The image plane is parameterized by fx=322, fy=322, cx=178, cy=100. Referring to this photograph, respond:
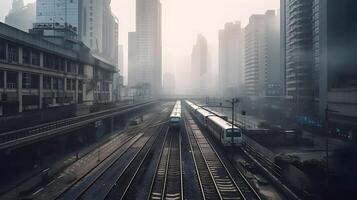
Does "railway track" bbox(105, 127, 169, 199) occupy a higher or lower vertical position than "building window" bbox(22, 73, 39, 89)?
lower

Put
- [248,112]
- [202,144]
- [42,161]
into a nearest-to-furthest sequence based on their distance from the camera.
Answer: [42,161]
[202,144]
[248,112]

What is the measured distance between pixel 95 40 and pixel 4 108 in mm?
160833

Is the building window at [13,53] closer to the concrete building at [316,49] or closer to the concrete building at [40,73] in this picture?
the concrete building at [40,73]

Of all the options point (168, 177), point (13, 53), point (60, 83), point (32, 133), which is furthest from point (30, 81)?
point (168, 177)

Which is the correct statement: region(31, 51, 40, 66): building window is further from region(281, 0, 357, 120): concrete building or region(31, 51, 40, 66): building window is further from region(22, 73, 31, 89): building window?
region(281, 0, 357, 120): concrete building

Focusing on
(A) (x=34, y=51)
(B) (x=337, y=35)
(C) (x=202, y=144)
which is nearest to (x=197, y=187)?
(C) (x=202, y=144)

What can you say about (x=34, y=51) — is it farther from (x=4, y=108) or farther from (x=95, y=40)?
(x=95, y=40)

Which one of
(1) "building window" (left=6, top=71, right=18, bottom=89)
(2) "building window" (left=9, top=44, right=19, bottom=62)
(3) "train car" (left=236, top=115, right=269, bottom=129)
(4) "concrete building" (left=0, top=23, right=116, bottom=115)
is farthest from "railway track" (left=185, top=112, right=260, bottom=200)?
(3) "train car" (left=236, top=115, right=269, bottom=129)

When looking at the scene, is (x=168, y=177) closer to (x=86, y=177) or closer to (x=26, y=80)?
(x=86, y=177)

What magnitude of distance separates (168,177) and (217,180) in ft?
15.6

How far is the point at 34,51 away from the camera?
177ft

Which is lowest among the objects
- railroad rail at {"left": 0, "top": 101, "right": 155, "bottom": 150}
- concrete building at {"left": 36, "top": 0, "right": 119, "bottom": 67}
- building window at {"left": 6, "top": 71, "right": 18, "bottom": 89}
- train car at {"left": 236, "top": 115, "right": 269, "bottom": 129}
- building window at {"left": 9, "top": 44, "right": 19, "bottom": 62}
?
train car at {"left": 236, "top": 115, "right": 269, "bottom": 129}

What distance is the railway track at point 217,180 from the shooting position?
2542cm

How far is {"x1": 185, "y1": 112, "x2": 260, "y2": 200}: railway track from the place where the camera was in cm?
2542
